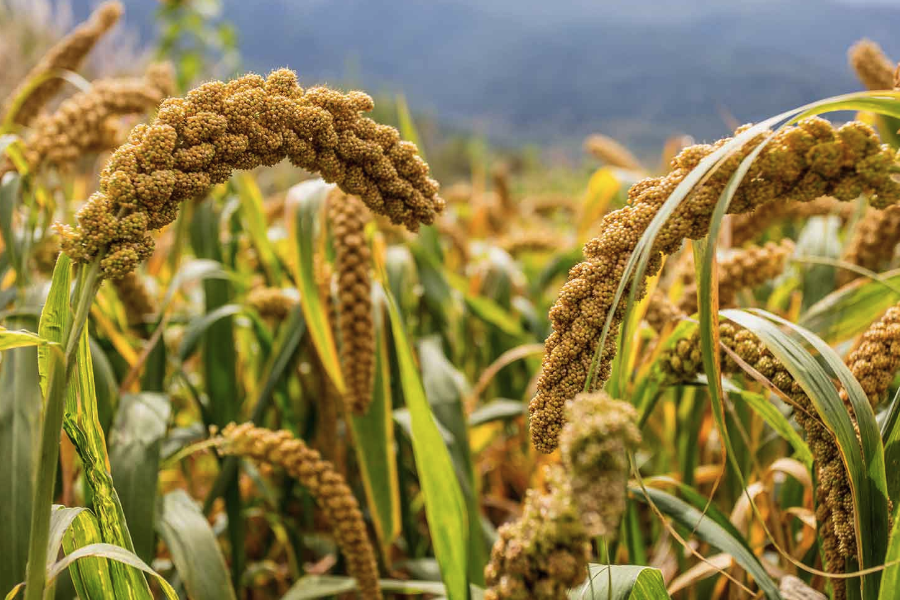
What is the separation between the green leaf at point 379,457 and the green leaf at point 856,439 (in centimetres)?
91

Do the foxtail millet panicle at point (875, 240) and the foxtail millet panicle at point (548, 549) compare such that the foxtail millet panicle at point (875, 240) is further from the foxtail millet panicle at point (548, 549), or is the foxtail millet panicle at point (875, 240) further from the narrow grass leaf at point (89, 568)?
the narrow grass leaf at point (89, 568)

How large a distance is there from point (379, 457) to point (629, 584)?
811 millimetres

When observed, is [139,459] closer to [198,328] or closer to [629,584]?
[198,328]

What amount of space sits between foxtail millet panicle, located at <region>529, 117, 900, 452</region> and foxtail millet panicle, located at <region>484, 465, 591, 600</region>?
139 millimetres

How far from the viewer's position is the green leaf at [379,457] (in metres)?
1.55

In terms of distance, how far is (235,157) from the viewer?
0.79 metres

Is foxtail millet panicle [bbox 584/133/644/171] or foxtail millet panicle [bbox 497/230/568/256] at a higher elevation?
foxtail millet panicle [bbox 584/133/644/171]

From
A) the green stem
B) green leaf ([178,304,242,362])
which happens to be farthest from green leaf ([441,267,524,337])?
the green stem

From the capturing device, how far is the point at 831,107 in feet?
2.41

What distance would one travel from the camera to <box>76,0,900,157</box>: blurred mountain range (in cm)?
14038

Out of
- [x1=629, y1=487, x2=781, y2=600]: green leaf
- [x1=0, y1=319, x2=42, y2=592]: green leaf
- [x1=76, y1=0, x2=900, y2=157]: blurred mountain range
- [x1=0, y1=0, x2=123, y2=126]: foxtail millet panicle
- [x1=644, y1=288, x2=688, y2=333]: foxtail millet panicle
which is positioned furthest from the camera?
[x1=76, y1=0, x2=900, y2=157]: blurred mountain range

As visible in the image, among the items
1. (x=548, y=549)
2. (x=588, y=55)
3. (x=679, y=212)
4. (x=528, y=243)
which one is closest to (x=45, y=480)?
(x=548, y=549)

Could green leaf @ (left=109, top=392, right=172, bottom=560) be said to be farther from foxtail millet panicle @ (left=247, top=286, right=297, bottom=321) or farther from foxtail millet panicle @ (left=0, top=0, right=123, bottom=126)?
foxtail millet panicle @ (left=0, top=0, right=123, bottom=126)

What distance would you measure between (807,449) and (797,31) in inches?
8043
